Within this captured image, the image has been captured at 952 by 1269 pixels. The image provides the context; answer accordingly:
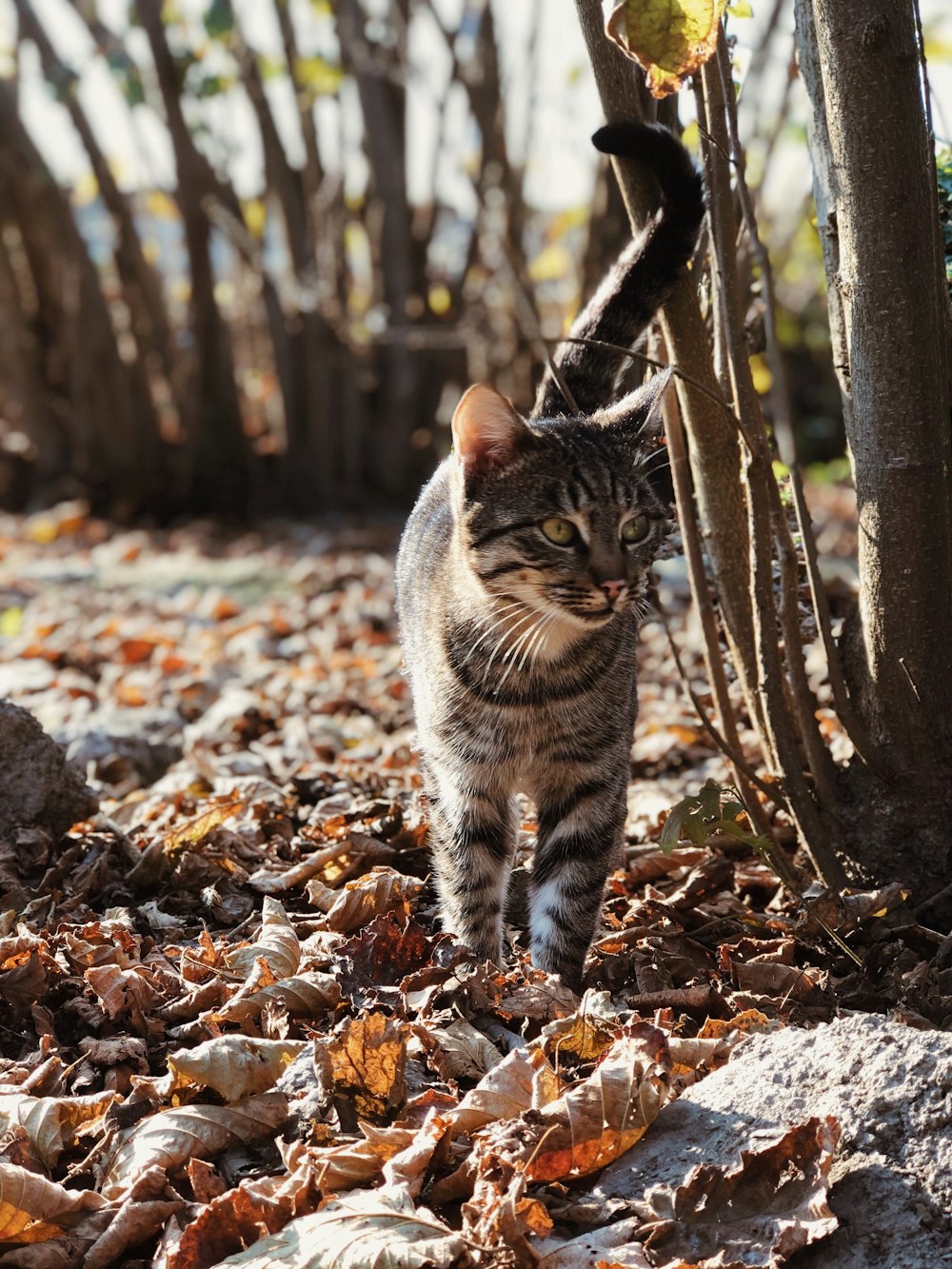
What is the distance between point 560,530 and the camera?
285cm

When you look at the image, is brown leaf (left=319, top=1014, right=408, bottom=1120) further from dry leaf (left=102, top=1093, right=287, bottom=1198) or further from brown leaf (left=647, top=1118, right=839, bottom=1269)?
brown leaf (left=647, top=1118, right=839, bottom=1269)

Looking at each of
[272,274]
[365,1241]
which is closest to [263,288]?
[272,274]

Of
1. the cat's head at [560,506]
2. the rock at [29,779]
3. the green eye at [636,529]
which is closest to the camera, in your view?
the cat's head at [560,506]

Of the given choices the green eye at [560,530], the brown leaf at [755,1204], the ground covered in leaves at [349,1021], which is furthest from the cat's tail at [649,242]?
the brown leaf at [755,1204]

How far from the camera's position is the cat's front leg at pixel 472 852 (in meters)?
2.89

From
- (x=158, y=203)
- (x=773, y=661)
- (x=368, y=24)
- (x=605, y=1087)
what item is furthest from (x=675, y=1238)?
(x=158, y=203)

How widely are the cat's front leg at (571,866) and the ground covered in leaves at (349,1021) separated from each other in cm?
8

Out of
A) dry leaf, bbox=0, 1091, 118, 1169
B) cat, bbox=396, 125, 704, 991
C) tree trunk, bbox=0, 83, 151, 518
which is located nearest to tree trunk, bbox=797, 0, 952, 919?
cat, bbox=396, 125, 704, 991

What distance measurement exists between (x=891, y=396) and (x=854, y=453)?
18cm

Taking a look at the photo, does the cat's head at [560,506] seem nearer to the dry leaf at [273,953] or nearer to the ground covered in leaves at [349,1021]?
the ground covered in leaves at [349,1021]

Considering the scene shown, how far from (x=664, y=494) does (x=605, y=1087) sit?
185 centimetres

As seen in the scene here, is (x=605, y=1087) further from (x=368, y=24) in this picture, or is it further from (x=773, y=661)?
(x=368, y=24)

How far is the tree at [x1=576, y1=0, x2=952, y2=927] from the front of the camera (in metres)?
2.33

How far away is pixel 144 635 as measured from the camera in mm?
6000
